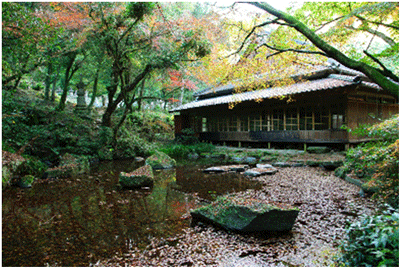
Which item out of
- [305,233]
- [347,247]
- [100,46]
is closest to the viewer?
[347,247]

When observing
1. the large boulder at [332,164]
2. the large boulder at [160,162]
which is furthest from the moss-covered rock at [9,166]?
the large boulder at [332,164]

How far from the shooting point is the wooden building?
11891 millimetres

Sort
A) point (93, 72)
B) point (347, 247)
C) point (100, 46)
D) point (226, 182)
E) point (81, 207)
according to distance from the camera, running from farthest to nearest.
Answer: point (93, 72) < point (100, 46) < point (226, 182) < point (81, 207) < point (347, 247)

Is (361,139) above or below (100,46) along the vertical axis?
below

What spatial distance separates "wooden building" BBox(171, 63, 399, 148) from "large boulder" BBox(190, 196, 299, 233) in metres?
6.44

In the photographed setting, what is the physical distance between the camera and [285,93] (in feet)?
42.1

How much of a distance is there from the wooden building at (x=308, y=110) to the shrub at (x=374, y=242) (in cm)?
735

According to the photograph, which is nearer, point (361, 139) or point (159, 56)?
point (159, 56)

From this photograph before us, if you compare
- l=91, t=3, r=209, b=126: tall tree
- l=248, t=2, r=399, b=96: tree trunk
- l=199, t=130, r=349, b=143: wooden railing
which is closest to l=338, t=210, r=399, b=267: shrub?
l=248, t=2, r=399, b=96: tree trunk

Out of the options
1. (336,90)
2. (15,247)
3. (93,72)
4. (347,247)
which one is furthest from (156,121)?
(347,247)

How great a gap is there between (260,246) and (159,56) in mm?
9854

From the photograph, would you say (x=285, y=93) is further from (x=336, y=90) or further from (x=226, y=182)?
(x=226, y=182)

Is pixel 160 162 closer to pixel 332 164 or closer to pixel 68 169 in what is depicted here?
pixel 68 169

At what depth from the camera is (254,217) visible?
143 inches
